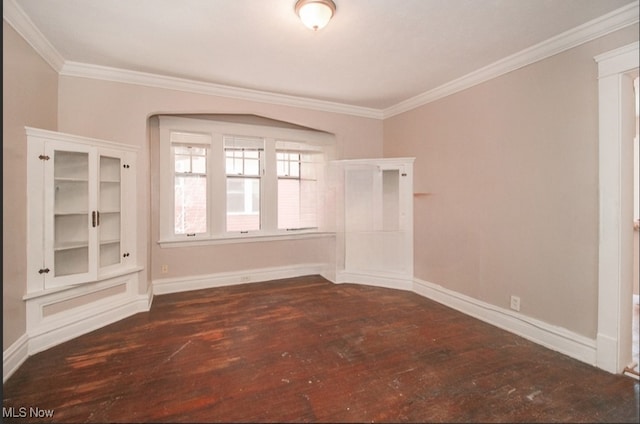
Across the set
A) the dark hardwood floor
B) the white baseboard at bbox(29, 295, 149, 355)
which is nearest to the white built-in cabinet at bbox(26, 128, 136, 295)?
the white baseboard at bbox(29, 295, 149, 355)

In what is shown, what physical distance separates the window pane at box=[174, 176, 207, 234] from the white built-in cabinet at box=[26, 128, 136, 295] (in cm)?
80

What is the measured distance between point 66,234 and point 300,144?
3.08 meters

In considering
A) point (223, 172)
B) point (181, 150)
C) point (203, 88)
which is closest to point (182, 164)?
point (181, 150)

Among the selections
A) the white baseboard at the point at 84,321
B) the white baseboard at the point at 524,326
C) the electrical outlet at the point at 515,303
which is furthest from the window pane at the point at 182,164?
the electrical outlet at the point at 515,303

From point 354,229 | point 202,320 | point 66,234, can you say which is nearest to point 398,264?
point 354,229

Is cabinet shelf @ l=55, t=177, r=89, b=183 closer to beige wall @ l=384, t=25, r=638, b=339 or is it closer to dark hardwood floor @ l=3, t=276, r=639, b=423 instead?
dark hardwood floor @ l=3, t=276, r=639, b=423

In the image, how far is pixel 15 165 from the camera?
2.17 meters

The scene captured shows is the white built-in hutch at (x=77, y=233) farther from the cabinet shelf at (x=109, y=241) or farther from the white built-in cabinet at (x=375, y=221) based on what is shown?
the white built-in cabinet at (x=375, y=221)

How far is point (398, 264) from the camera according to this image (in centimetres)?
409

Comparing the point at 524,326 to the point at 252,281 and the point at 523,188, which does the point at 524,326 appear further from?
the point at 252,281

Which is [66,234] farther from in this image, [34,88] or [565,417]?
[565,417]

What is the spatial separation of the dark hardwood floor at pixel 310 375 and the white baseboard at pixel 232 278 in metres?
0.74

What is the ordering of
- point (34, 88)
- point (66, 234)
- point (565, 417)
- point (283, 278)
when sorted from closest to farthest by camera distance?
1. point (565, 417)
2. point (34, 88)
3. point (66, 234)
4. point (283, 278)

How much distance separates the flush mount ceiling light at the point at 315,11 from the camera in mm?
1951
